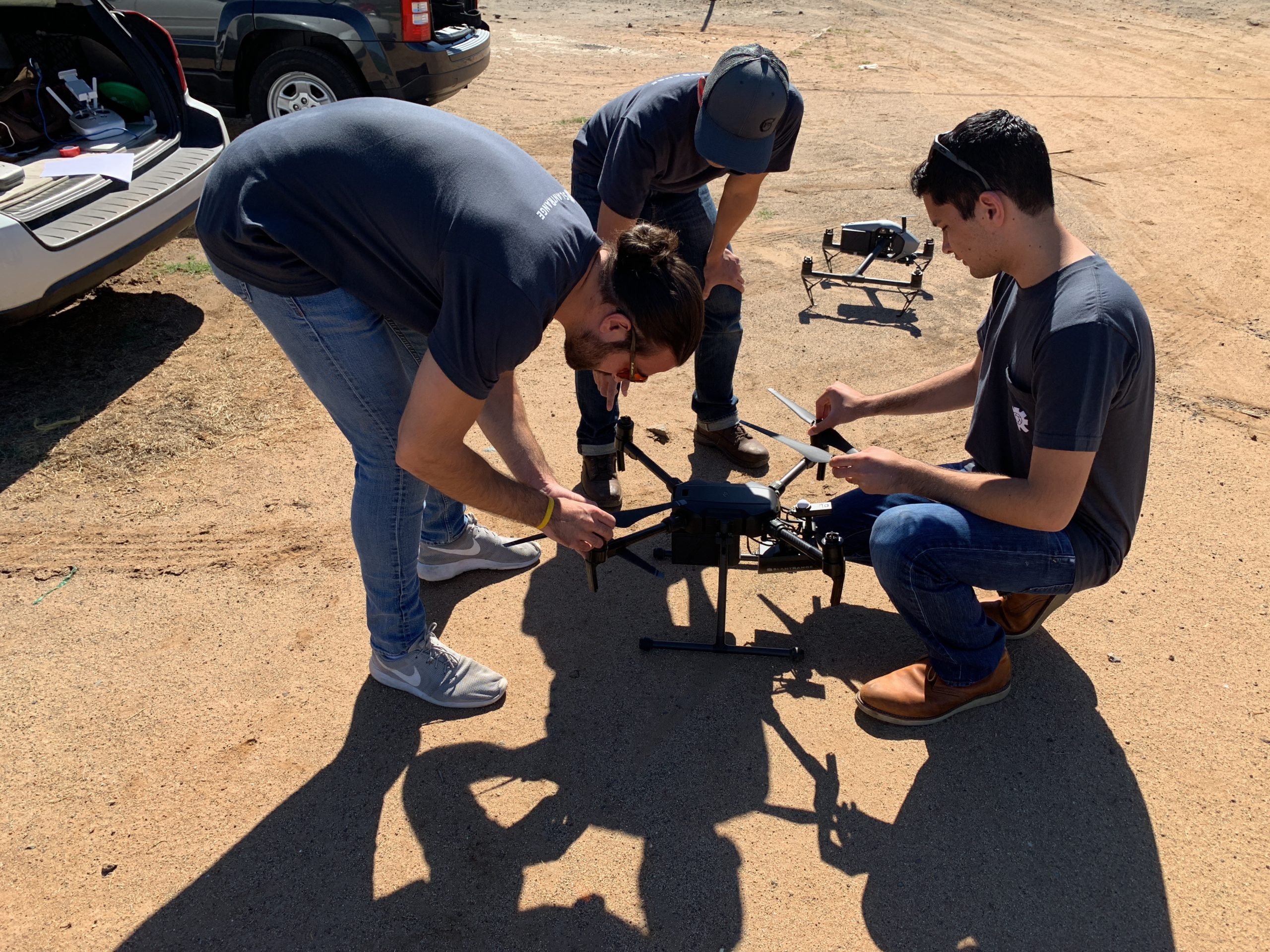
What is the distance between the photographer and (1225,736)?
2.72m

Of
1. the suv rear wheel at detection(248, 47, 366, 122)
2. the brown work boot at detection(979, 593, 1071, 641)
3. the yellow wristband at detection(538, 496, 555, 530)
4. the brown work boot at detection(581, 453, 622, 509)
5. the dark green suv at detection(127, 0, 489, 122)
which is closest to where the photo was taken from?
the yellow wristband at detection(538, 496, 555, 530)

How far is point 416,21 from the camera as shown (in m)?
6.72

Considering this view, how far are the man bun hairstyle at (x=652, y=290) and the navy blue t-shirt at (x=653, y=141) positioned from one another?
1073 millimetres

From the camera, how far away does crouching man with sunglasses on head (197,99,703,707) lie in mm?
1907

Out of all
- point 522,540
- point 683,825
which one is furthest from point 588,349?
point 683,825

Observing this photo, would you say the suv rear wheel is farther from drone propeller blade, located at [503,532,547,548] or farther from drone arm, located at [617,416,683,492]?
drone propeller blade, located at [503,532,547,548]

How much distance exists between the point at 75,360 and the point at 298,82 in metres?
3.31

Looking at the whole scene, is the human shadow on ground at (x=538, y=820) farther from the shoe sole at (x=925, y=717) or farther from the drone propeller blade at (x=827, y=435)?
the drone propeller blade at (x=827, y=435)

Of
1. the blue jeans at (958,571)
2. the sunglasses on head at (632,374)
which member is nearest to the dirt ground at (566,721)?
the blue jeans at (958,571)

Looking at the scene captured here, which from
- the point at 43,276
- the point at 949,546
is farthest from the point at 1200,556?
the point at 43,276

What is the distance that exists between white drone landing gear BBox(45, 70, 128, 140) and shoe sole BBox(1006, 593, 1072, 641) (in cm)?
523

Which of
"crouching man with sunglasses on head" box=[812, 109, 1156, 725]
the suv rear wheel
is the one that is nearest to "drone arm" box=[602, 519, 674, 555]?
"crouching man with sunglasses on head" box=[812, 109, 1156, 725]

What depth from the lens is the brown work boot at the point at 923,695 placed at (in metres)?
2.73

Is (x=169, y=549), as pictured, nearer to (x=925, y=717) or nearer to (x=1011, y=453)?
(x=925, y=717)
